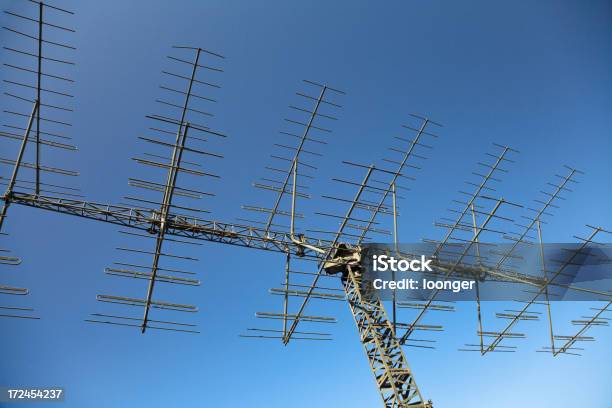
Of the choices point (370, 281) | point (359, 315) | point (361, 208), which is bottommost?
point (359, 315)

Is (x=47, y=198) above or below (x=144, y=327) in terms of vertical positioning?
above

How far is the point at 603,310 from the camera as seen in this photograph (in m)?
21.1

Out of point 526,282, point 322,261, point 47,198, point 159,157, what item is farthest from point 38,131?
point 526,282

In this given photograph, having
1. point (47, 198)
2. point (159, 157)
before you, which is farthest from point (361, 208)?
point (47, 198)

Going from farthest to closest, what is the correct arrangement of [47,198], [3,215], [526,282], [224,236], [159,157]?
[526,282] < [224,236] < [159,157] < [47,198] < [3,215]

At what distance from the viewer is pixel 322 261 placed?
18703 mm

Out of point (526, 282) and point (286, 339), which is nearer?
point (286, 339)

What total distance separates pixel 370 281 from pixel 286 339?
12.3 ft

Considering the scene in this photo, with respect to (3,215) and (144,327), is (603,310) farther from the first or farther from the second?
(3,215)

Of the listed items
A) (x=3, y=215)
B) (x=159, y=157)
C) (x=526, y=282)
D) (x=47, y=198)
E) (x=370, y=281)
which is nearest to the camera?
(x=3, y=215)

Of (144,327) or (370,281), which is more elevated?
(370,281)

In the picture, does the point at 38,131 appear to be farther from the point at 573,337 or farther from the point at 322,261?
the point at 573,337

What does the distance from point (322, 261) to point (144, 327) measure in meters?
6.70

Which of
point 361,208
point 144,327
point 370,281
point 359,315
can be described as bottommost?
point 144,327
